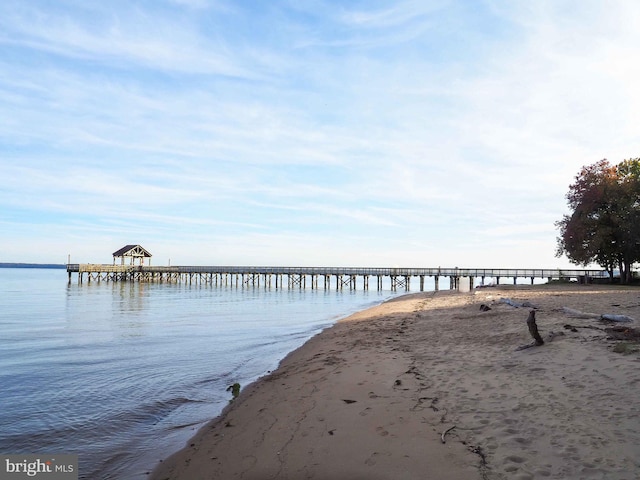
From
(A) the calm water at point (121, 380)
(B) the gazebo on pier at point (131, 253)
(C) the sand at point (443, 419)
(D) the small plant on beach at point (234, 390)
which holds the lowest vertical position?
(A) the calm water at point (121, 380)

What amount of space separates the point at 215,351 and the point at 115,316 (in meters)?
13.4

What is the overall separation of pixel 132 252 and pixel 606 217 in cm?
7096

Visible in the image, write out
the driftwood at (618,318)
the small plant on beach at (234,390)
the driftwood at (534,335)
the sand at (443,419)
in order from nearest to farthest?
the sand at (443,419) < the small plant on beach at (234,390) < the driftwood at (534,335) < the driftwood at (618,318)

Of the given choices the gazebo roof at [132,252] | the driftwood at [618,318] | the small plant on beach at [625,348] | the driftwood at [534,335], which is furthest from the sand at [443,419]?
the gazebo roof at [132,252]

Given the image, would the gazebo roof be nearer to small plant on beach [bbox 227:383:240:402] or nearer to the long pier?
the long pier

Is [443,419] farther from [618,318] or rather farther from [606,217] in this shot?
[606,217]

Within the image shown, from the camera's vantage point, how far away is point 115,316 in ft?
82.6

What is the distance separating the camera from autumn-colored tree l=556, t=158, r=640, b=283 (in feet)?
117

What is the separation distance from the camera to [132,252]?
256 ft

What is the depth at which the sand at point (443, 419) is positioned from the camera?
14.9ft

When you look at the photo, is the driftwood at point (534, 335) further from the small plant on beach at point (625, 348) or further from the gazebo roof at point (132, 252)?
the gazebo roof at point (132, 252)

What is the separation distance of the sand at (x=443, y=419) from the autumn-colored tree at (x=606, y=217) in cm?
3096

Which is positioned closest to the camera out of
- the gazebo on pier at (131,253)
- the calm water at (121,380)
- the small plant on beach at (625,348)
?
the calm water at (121,380)

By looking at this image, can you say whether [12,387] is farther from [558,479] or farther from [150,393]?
[558,479]
